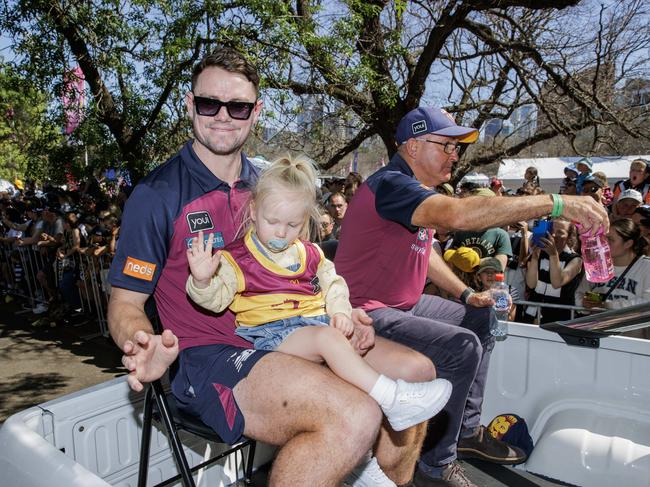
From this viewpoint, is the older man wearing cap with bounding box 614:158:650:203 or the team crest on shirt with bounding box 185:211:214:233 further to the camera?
the older man wearing cap with bounding box 614:158:650:203

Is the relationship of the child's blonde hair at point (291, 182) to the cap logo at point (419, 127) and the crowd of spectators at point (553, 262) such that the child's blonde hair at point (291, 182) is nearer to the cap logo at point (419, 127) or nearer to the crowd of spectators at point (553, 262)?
the cap logo at point (419, 127)

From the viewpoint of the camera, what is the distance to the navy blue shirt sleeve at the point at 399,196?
2.49m

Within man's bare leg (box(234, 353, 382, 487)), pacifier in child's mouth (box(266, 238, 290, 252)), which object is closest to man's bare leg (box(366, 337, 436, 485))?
man's bare leg (box(234, 353, 382, 487))

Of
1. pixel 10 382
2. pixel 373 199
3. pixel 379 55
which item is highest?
pixel 379 55

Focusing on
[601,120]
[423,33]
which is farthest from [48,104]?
[601,120]

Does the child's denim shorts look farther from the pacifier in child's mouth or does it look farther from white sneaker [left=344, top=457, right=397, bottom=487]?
white sneaker [left=344, top=457, right=397, bottom=487]

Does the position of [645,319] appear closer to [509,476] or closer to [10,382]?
[509,476]

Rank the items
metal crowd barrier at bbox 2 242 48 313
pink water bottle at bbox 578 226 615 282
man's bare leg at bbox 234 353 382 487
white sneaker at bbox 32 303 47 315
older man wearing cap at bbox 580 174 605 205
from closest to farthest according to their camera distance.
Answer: man's bare leg at bbox 234 353 382 487, pink water bottle at bbox 578 226 615 282, older man wearing cap at bbox 580 174 605 205, white sneaker at bbox 32 303 47 315, metal crowd barrier at bbox 2 242 48 313

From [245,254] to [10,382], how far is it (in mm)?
4783

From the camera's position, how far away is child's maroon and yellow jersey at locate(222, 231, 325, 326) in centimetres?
216

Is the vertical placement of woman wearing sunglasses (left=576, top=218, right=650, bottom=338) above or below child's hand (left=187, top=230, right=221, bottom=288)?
below

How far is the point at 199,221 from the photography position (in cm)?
224

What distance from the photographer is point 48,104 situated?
27.0ft

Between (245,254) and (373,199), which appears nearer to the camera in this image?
(245,254)
